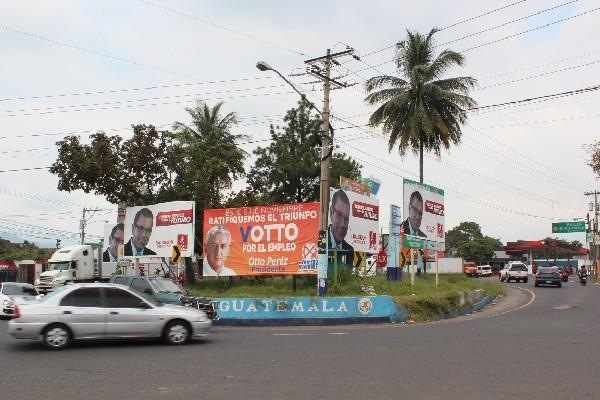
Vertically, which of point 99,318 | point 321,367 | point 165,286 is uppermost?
point 165,286

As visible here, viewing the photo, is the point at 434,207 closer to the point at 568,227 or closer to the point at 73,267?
the point at 73,267

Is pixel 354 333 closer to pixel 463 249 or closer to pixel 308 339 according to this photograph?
pixel 308 339

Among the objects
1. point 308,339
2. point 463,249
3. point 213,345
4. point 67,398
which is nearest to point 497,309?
point 308,339

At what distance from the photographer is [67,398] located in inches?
322

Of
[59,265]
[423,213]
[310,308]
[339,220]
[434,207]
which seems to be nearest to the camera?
[310,308]

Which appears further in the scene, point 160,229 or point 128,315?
point 160,229

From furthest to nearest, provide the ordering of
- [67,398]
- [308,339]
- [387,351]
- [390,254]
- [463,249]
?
[463,249]
[390,254]
[308,339]
[387,351]
[67,398]

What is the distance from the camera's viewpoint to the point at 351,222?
2748 cm

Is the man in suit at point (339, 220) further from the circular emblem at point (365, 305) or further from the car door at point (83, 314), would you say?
the car door at point (83, 314)

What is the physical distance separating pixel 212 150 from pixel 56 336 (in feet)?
103

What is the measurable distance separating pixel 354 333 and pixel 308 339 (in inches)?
88.2

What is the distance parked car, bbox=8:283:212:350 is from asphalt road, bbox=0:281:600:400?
0.35 meters

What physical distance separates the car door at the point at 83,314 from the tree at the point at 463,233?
448ft

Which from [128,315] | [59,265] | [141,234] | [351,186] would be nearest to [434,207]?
[351,186]
